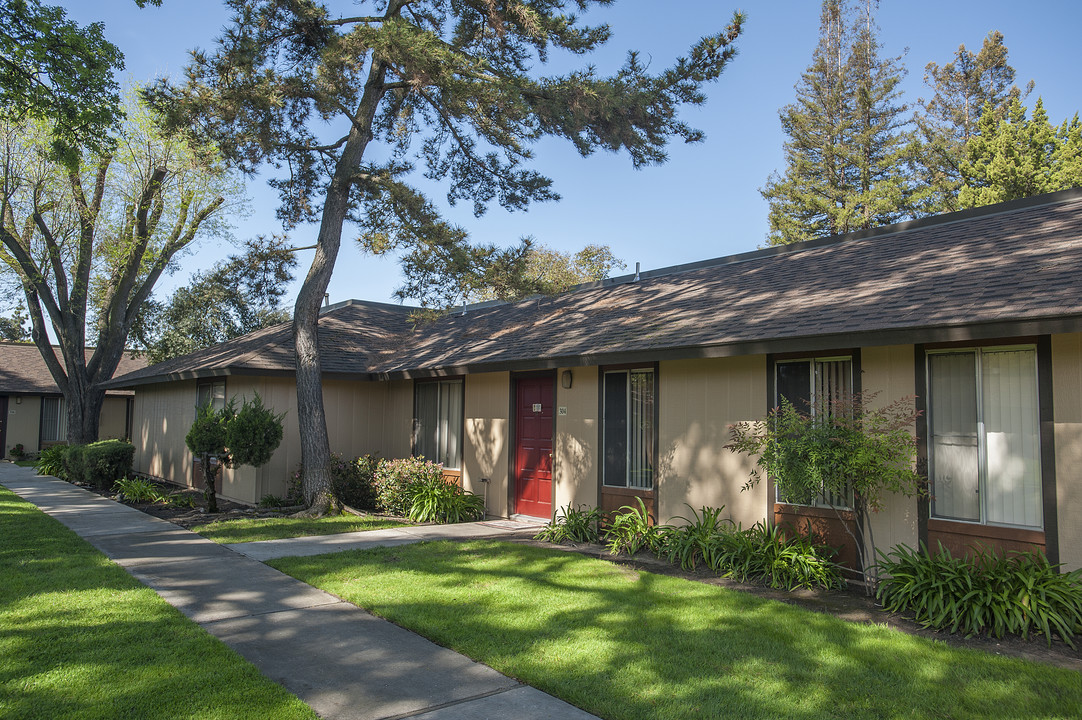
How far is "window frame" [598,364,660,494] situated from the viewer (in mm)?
9258

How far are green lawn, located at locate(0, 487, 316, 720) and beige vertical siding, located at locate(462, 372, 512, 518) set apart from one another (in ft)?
19.4

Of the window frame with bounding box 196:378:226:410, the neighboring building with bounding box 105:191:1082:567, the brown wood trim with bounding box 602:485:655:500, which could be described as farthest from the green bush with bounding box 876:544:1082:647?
the window frame with bounding box 196:378:226:410

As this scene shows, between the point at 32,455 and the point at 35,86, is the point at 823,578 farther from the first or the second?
the point at 32,455

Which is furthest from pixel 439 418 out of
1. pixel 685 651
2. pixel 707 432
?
pixel 685 651

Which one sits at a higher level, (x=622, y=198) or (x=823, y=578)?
(x=622, y=198)

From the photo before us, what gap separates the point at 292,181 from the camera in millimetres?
12938

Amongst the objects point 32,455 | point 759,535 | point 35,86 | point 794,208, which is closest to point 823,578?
point 759,535

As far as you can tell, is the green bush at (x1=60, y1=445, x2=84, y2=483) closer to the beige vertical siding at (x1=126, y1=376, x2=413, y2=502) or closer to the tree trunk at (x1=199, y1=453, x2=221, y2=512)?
the beige vertical siding at (x1=126, y1=376, x2=413, y2=502)

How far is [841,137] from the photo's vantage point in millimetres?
27703

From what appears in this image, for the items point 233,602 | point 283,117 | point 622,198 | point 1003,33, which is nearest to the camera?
point 233,602

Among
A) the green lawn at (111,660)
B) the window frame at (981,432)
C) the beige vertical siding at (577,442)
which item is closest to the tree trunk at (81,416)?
the green lawn at (111,660)

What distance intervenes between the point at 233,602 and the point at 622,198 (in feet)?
55.6

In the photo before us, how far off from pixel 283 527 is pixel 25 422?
70.6 ft

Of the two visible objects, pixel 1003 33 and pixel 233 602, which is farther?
pixel 1003 33
